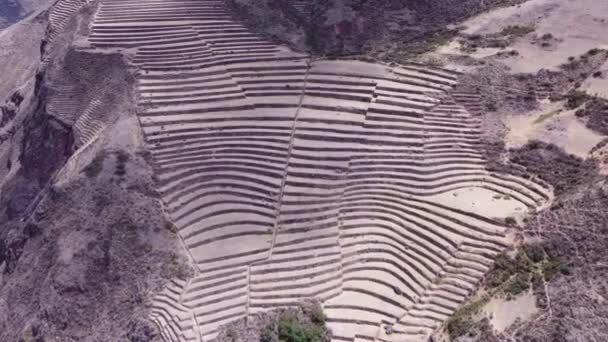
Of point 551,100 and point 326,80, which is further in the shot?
point 326,80

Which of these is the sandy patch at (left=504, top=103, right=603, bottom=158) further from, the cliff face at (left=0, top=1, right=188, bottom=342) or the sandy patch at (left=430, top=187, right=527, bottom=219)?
the cliff face at (left=0, top=1, right=188, bottom=342)

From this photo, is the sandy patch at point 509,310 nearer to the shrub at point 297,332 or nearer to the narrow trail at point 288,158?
the shrub at point 297,332

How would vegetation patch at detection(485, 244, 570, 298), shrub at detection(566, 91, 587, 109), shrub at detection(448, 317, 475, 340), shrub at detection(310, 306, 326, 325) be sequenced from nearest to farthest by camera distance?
1. shrub at detection(448, 317, 475, 340)
2. vegetation patch at detection(485, 244, 570, 298)
3. shrub at detection(310, 306, 326, 325)
4. shrub at detection(566, 91, 587, 109)

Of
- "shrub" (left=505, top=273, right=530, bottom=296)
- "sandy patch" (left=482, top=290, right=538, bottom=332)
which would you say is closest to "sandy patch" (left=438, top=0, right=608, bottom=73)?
"shrub" (left=505, top=273, right=530, bottom=296)

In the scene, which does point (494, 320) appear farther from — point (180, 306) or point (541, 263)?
point (180, 306)

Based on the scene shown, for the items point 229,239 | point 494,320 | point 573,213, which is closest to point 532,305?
point 494,320

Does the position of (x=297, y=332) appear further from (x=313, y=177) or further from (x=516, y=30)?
(x=516, y=30)
